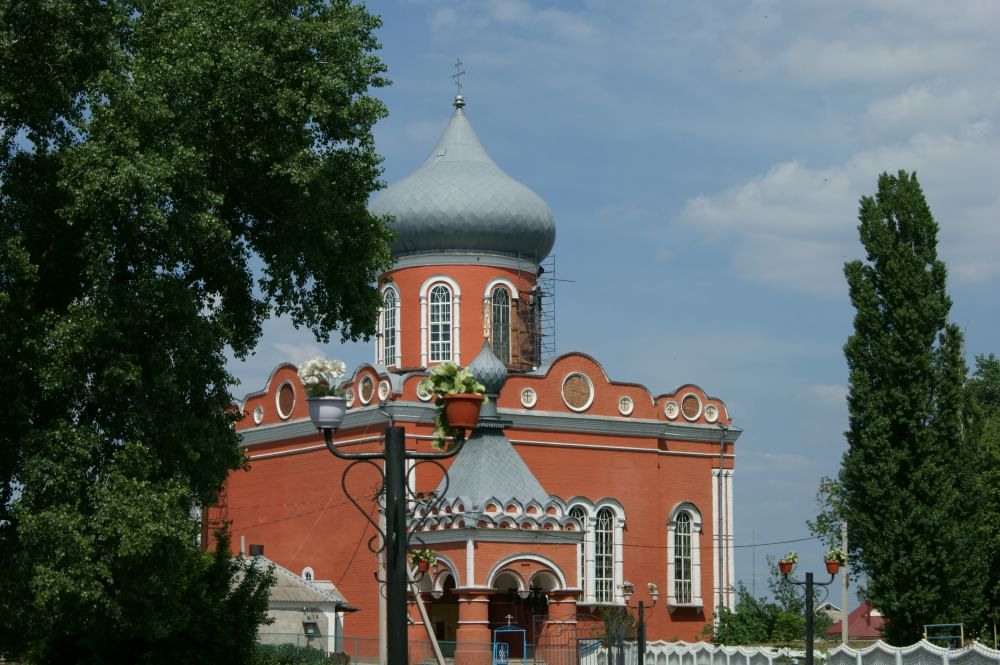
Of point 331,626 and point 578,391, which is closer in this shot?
point 331,626

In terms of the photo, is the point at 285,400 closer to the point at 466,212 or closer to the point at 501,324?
the point at 501,324

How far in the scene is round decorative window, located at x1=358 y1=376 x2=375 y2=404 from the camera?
34531mm

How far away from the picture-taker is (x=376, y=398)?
34.4 meters

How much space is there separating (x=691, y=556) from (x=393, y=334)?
886 cm

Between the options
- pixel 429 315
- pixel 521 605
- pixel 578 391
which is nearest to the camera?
pixel 521 605

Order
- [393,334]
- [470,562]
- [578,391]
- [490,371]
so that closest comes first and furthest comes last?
1. [470,562]
2. [490,371]
3. [578,391]
4. [393,334]

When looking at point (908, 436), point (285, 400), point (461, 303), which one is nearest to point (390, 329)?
point (461, 303)

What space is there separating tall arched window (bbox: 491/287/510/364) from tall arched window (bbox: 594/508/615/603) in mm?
4417

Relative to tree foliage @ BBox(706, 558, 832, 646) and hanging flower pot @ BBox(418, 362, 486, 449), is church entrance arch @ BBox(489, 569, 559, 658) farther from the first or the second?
hanging flower pot @ BBox(418, 362, 486, 449)

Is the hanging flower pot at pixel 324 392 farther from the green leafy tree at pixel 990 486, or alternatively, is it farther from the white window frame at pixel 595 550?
the white window frame at pixel 595 550

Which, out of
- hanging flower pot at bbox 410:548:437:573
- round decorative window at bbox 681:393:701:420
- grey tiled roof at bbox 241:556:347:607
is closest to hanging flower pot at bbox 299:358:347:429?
hanging flower pot at bbox 410:548:437:573

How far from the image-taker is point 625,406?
121 feet

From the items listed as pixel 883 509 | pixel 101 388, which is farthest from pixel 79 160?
pixel 883 509

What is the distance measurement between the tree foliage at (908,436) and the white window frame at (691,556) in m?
7.83
